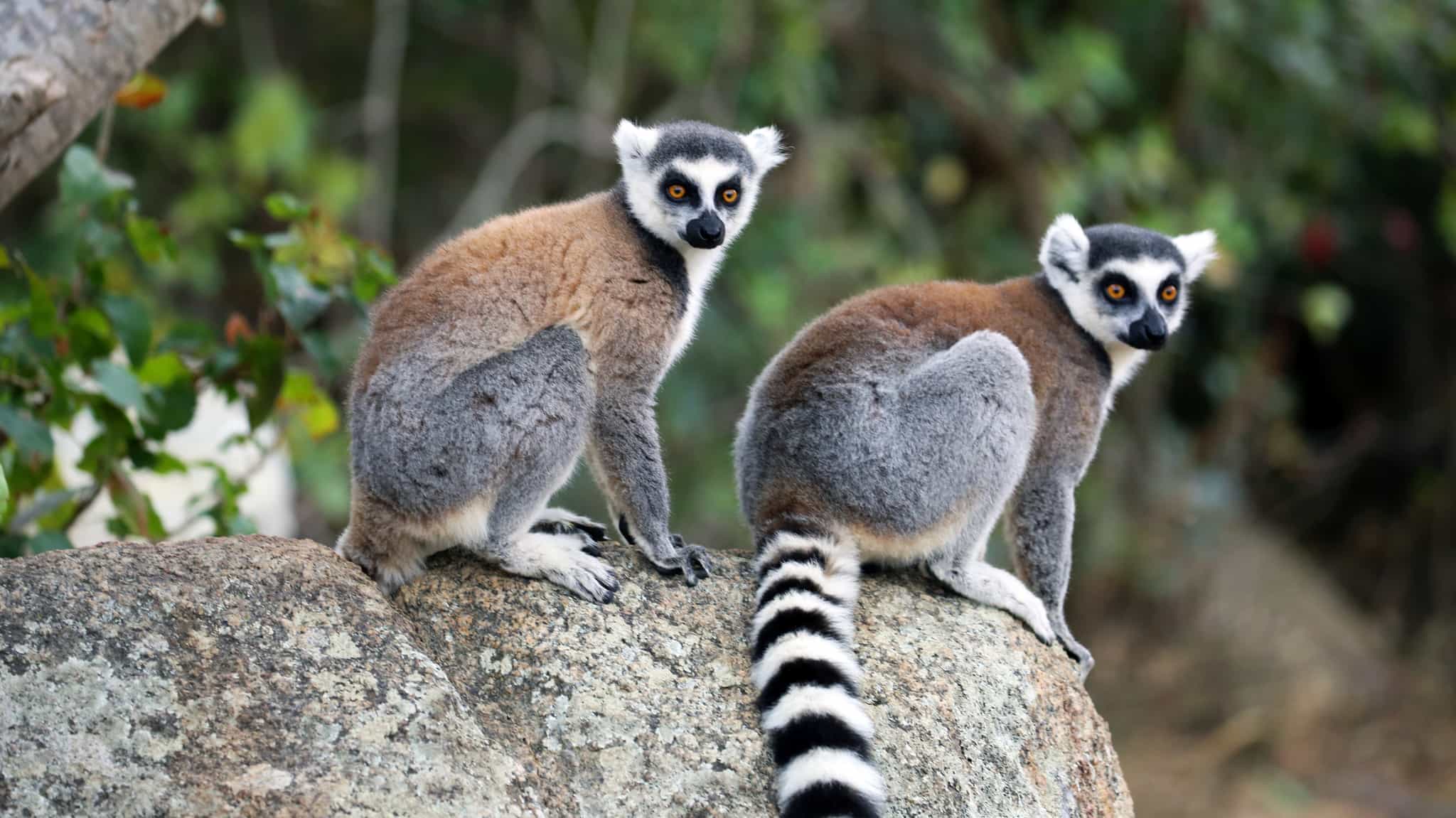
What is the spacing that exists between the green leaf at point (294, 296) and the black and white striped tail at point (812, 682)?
1.72m

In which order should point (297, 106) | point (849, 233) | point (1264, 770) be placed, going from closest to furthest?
point (297, 106) < point (1264, 770) < point (849, 233)

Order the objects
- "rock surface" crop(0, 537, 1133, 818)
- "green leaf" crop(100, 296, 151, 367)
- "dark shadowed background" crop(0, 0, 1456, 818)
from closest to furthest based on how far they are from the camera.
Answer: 1. "rock surface" crop(0, 537, 1133, 818)
2. "green leaf" crop(100, 296, 151, 367)
3. "dark shadowed background" crop(0, 0, 1456, 818)

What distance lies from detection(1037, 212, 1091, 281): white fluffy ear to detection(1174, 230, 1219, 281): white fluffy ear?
0.35m

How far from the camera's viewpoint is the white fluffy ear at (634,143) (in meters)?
4.27

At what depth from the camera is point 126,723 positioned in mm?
2832

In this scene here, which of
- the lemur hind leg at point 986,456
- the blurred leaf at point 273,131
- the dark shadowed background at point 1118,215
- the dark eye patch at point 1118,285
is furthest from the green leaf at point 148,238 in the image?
the blurred leaf at point 273,131

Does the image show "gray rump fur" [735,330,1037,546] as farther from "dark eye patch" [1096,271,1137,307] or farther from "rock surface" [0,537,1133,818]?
"dark eye patch" [1096,271,1137,307]

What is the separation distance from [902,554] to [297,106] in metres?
5.85

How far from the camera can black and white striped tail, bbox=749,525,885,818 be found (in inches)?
119

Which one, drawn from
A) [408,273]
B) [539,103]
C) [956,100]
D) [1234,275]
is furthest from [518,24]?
[408,273]

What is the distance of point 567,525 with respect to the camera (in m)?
3.86

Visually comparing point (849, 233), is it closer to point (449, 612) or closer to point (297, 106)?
point (297, 106)

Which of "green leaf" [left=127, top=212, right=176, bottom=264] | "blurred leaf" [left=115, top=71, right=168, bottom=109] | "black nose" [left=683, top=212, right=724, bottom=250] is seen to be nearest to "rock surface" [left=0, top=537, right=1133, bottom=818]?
"black nose" [left=683, top=212, right=724, bottom=250]

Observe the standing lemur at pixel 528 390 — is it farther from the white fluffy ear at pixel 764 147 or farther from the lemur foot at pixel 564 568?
the white fluffy ear at pixel 764 147
